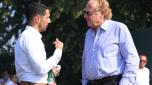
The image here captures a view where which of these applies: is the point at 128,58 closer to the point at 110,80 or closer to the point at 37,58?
the point at 110,80

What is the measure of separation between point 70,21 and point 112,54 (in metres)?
8.60

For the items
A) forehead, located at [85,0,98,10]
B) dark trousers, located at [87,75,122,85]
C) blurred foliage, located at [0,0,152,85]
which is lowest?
blurred foliage, located at [0,0,152,85]

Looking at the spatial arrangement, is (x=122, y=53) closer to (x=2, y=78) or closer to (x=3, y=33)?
(x=3, y=33)

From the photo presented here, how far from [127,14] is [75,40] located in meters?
1.49

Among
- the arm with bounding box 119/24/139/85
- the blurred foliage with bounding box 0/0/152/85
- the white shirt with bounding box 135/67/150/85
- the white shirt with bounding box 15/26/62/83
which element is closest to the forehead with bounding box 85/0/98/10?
the arm with bounding box 119/24/139/85

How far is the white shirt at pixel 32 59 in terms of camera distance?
581 cm

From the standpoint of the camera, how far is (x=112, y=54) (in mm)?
5699

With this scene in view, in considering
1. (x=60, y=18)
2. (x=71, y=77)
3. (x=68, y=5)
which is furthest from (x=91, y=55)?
(x=71, y=77)

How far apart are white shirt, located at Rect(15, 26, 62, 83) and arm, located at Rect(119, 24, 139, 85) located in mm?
778

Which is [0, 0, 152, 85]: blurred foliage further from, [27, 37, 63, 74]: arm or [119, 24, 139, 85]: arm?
[119, 24, 139, 85]: arm

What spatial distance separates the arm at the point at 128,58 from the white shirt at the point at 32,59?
778 millimetres

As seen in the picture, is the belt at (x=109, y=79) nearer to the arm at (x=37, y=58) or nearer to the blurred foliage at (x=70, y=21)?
the arm at (x=37, y=58)

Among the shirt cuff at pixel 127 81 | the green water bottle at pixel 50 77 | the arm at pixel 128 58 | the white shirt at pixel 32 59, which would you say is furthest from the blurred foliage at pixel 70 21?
the shirt cuff at pixel 127 81

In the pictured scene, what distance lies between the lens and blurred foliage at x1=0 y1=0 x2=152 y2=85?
1385 centimetres
